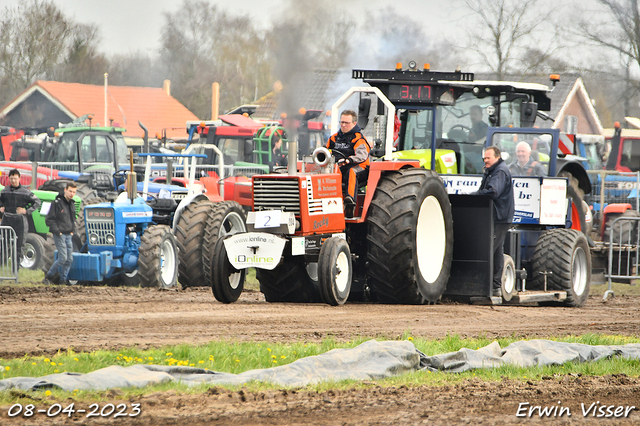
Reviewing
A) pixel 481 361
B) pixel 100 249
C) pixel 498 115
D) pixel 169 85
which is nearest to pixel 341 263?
pixel 481 361

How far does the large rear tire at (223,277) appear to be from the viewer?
374 inches

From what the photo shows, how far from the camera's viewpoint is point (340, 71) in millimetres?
24594

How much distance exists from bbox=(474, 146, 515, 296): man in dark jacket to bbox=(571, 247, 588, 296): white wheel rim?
5.60 ft

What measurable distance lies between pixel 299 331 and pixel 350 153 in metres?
2.86

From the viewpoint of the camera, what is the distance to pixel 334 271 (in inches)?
370

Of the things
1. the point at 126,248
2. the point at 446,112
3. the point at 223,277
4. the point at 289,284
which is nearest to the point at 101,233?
the point at 126,248

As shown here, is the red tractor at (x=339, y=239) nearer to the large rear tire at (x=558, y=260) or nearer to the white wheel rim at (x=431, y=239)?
the white wheel rim at (x=431, y=239)

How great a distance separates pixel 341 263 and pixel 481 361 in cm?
342

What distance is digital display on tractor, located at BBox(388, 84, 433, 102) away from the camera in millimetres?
12023

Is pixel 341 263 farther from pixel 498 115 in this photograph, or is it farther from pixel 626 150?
pixel 626 150

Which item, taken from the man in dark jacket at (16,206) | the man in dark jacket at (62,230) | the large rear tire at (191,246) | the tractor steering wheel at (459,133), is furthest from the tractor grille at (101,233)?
the tractor steering wheel at (459,133)

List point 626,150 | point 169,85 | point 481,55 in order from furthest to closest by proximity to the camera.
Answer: point 169,85 → point 481,55 → point 626,150

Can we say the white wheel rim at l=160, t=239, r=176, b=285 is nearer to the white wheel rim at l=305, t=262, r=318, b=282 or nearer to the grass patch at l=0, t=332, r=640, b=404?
the white wheel rim at l=305, t=262, r=318, b=282

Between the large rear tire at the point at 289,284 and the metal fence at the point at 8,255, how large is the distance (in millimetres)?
5354
